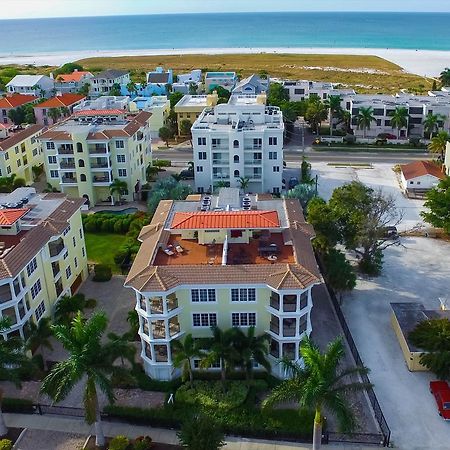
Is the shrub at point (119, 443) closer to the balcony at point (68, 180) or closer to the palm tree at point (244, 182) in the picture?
the palm tree at point (244, 182)

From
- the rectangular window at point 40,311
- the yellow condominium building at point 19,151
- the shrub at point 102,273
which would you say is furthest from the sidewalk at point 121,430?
the yellow condominium building at point 19,151

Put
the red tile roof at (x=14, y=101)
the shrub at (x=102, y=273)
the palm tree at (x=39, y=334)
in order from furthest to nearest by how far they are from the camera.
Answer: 1. the red tile roof at (x=14, y=101)
2. the shrub at (x=102, y=273)
3. the palm tree at (x=39, y=334)

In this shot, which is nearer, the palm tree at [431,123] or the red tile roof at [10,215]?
the red tile roof at [10,215]

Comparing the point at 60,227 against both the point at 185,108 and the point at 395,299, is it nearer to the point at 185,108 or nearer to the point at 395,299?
the point at 395,299

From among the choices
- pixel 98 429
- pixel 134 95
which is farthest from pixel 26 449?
pixel 134 95

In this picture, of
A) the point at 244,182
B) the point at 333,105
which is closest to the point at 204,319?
the point at 244,182

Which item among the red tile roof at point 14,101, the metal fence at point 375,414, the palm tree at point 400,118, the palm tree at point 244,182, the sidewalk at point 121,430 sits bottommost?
the sidewalk at point 121,430

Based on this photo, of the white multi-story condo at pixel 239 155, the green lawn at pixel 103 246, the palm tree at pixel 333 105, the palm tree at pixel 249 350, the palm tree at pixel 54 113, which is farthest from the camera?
the palm tree at pixel 54 113
